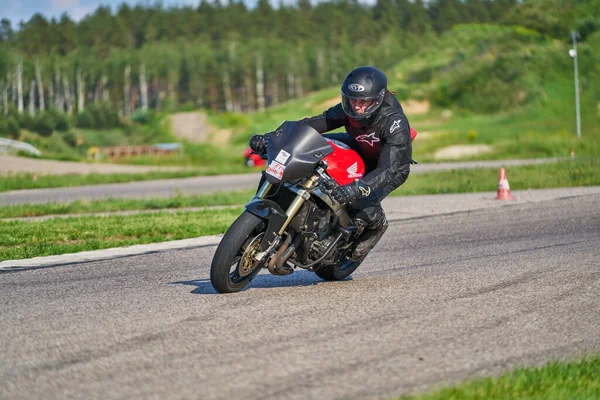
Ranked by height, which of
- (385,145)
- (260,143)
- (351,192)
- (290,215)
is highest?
(260,143)

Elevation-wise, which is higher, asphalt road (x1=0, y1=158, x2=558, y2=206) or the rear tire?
the rear tire

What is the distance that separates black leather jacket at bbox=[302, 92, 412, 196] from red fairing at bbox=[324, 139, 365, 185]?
0.41 ft

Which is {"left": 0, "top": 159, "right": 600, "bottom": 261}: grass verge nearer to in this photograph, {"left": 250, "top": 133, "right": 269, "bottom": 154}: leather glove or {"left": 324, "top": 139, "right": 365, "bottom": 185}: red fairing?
{"left": 250, "top": 133, "right": 269, "bottom": 154}: leather glove

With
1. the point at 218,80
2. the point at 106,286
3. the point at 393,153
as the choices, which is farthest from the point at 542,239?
the point at 218,80

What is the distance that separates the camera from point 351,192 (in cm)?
781

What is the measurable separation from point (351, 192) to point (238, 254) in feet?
3.50

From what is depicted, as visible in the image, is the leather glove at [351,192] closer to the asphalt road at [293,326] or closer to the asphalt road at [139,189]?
the asphalt road at [293,326]

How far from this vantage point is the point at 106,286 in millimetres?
8602

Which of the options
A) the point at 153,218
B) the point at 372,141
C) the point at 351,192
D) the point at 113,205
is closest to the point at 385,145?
the point at 372,141

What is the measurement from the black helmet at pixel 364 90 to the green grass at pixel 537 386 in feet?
11.3

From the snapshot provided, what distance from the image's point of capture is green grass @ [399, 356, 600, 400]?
4809mm

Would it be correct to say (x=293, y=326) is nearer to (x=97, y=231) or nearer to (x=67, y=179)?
(x=97, y=231)

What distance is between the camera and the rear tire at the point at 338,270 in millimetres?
8859

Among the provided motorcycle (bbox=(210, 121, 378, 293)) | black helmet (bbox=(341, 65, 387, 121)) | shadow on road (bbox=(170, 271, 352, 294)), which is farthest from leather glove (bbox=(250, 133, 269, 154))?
shadow on road (bbox=(170, 271, 352, 294))
